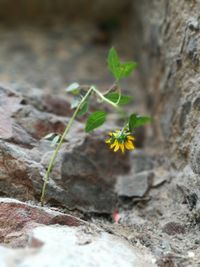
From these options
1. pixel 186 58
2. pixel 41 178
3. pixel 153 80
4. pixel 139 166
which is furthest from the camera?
pixel 153 80

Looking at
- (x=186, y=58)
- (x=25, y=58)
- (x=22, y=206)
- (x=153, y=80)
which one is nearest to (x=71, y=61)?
(x=25, y=58)

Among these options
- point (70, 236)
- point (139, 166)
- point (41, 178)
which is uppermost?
point (139, 166)

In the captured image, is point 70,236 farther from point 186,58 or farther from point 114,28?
point 114,28

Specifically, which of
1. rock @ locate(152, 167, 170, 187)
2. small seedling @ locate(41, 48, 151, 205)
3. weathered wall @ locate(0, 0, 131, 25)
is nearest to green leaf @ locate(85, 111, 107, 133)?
small seedling @ locate(41, 48, 151, 205)

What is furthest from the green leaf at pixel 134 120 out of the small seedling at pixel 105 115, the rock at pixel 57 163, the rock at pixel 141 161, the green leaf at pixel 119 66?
the rock at pixel 141 161

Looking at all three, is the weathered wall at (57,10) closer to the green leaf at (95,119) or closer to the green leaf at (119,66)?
the green leaf at (119,66)

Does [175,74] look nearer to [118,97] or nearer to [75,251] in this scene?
[118,97]

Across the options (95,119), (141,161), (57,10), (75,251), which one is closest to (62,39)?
(57,10)
